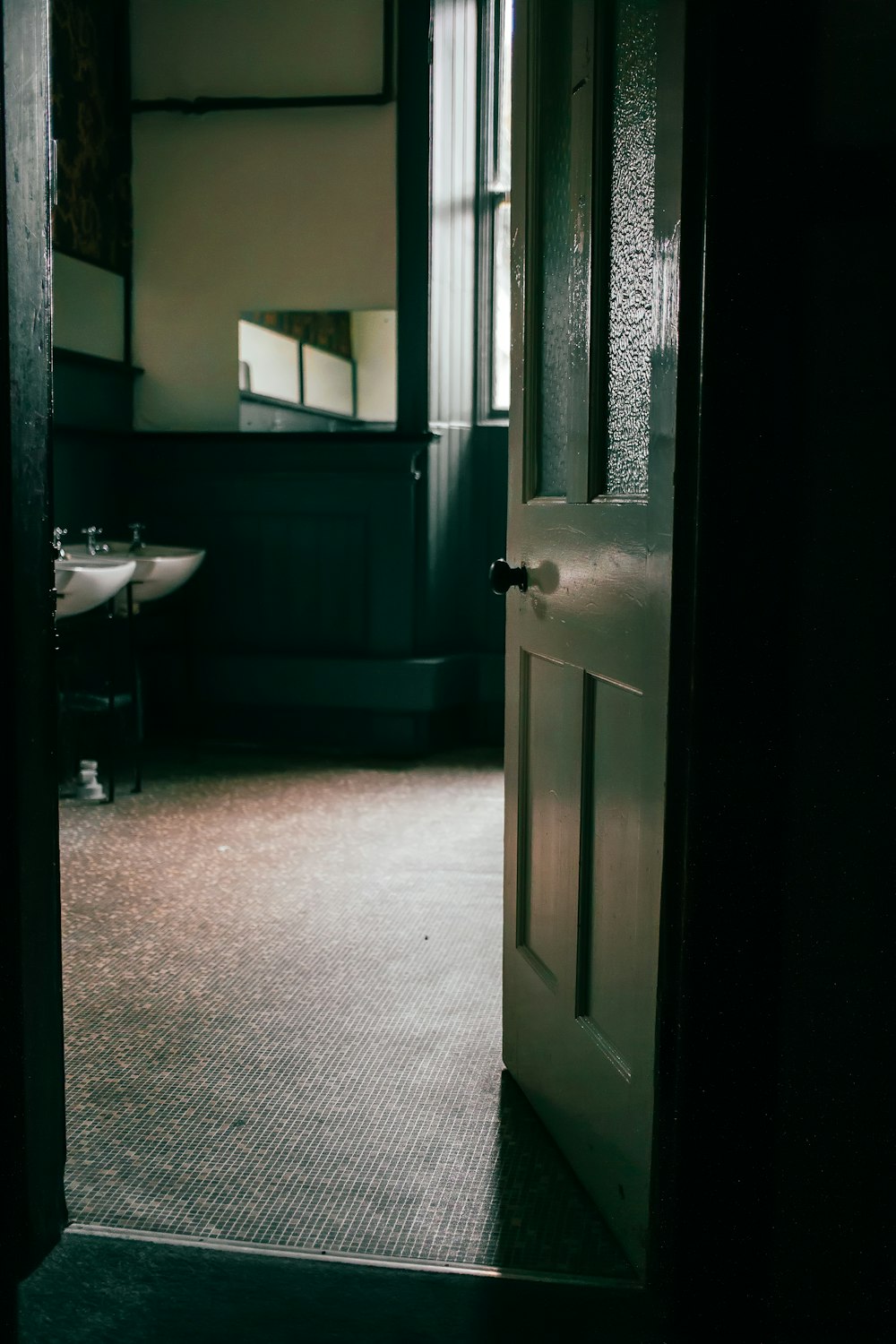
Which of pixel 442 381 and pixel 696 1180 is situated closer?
pixel 696 1180

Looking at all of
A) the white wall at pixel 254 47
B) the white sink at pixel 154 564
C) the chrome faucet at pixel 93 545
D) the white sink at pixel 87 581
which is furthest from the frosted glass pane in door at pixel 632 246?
the white wall at pixel 254 47

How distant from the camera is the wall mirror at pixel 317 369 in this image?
200 inches

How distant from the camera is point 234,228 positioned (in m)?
5.17

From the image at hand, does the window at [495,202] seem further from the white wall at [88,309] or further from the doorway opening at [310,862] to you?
the white wall at [88,309]

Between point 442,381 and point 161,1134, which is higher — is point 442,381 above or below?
above

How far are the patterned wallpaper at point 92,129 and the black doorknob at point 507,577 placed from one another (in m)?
3.48

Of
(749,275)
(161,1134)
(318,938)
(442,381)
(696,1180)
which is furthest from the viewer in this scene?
(442,381)

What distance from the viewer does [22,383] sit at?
1.45 metres

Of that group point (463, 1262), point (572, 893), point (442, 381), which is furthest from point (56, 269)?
point (463, 1262)

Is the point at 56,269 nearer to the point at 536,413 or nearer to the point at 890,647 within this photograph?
the point at 536,413

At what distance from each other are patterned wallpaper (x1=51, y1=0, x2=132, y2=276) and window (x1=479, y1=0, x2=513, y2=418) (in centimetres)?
157

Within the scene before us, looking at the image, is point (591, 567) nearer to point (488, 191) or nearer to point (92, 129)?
point (488, 191)

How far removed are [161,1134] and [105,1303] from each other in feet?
1.38

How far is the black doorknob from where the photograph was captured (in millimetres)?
1941
